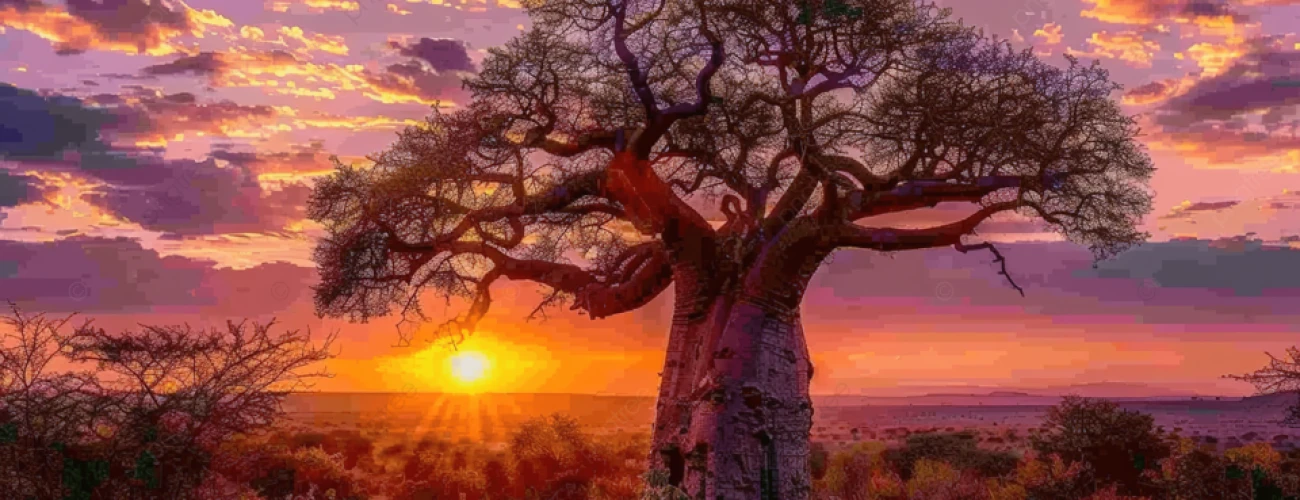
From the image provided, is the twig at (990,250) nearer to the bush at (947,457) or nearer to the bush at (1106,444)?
the bush at (1106,444)


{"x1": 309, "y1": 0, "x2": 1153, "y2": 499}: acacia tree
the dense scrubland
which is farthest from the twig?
the dense scrubland

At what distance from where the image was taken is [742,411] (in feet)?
39.5

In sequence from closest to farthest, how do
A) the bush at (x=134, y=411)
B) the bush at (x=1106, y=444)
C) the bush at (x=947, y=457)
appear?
the bush at (x=134, y=411) < the bush at (x=1106, y=444) < the bush at (x=947, y=457)

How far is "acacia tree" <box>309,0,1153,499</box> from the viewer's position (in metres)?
12.4

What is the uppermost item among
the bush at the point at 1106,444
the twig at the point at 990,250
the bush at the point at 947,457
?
the twig at the point at 990,250

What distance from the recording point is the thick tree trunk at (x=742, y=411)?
12.0 m

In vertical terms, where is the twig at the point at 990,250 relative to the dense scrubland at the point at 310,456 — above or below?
above

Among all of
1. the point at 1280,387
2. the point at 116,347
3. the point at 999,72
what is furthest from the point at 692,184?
the point at 1280,387

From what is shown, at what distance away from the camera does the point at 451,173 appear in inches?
549

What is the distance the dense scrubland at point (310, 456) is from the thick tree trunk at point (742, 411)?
220 centimetres

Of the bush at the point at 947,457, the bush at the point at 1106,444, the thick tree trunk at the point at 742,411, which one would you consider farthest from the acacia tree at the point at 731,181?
the bush at the point at 947,457

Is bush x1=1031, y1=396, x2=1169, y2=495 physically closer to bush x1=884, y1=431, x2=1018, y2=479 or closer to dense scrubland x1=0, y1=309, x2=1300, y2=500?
dense scrubland x1=0, y1=309, x2=1300, y2=500

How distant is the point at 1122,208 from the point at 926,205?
11.5 feet

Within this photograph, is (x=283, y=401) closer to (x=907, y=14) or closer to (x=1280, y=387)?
(x=907, y=14)
